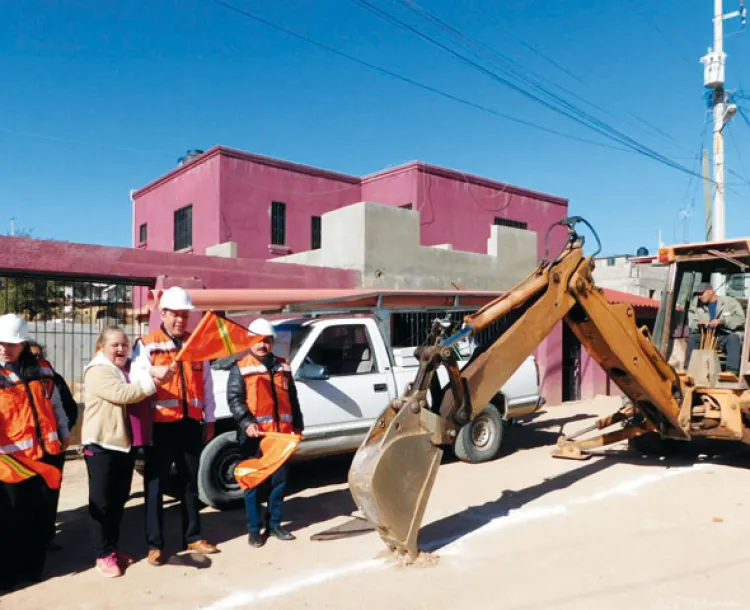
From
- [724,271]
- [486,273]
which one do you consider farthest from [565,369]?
[724,271]

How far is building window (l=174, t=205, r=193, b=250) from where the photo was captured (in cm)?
1845

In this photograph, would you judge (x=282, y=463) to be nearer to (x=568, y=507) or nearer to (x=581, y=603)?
(x=581, y=603)

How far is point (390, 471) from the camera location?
4.84 m

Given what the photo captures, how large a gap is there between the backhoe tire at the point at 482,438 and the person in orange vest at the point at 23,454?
17.3 feet

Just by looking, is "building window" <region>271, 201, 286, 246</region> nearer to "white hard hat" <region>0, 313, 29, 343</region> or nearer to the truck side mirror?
the truck side mirror

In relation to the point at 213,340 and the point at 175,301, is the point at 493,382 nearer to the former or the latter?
the point at 213,340

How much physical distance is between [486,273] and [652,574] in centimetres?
1041

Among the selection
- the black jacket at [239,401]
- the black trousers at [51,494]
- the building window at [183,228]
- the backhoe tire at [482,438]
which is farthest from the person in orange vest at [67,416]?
the building window at [183,228]

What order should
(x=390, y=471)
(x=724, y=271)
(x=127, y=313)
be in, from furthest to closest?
(x=127, y=313)
(x=724, y=271)
(x=390, y=471)

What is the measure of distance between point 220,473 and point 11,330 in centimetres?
266

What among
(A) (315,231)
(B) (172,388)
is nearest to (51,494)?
(B) (172,388)

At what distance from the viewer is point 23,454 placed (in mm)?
4719

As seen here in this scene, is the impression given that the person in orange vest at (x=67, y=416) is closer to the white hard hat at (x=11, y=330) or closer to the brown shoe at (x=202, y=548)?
the white hard hat at (x=11, y=330)

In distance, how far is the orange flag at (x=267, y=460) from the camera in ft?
18.1
